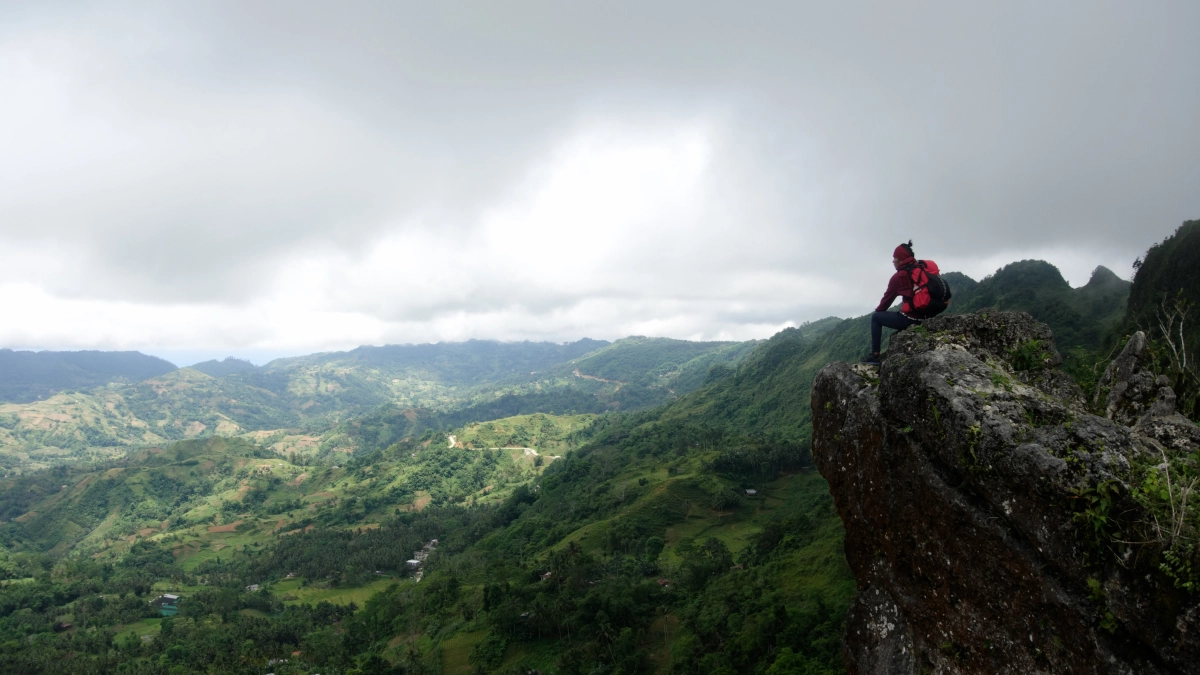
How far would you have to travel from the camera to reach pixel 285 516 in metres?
165

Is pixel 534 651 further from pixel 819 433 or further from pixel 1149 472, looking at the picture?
pixel 1149 472

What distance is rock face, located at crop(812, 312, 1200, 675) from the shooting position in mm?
6977

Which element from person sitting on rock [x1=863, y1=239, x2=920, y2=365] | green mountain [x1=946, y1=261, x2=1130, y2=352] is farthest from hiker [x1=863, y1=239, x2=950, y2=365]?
green mountain [x1=946, y1=261, x2=1130, y2=352]

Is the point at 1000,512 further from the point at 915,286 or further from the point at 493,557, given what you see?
the point at 493,557

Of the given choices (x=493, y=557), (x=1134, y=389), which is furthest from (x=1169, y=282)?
(x=493, y=557)

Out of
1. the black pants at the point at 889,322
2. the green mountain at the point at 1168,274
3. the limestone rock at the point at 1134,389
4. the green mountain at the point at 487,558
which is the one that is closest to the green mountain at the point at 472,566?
the green mountain at the point at 487,558

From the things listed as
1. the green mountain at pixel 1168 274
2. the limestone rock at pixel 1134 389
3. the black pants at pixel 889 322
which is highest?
the green mountain at pixel 1168 274

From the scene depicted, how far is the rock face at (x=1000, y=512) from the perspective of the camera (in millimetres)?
6977

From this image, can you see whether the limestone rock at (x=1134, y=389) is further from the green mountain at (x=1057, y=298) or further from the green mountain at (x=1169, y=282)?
the green mountain at (x=1057, y=298)

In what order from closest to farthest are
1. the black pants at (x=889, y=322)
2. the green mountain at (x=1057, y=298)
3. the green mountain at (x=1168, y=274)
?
the black pants at (x=889, y=322)
the green mountain at (x=1168, y=274)
the green mountain at (x=1057, y=298)

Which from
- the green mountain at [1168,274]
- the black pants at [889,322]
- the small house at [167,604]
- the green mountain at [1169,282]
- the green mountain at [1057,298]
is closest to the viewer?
the black pants at [889,322]

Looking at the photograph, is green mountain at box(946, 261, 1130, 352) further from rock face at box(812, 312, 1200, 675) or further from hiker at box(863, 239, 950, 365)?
rock face at box(812, 312, 1200, 675)

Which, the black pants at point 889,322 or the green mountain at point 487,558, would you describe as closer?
the black pants at point 889,322

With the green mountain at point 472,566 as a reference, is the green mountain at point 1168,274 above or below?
above
